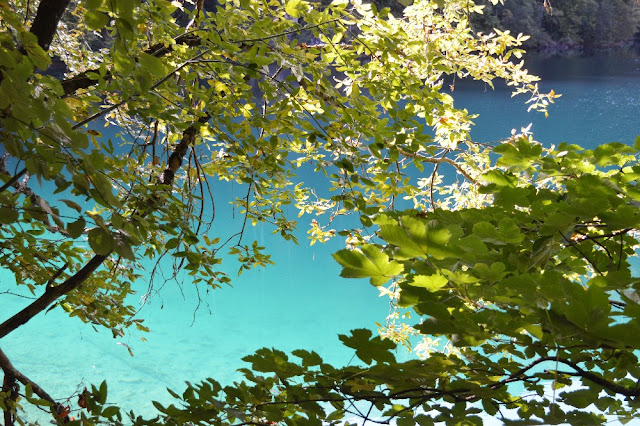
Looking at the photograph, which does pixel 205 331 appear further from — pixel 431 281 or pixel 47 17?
pixel 431 281

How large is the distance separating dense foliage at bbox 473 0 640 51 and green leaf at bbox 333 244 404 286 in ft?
78.0

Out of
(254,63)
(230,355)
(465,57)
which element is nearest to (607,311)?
(254,63)

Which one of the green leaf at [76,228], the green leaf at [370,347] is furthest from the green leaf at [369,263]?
the green leaf at [76,228]

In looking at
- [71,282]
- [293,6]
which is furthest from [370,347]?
[71,282]

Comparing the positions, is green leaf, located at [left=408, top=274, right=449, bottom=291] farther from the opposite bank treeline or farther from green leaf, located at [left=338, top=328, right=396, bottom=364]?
the opposite bank treeline

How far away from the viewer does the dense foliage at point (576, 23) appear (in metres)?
22.8

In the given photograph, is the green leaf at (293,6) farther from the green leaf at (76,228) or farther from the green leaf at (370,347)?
the green leaf at (370,347)

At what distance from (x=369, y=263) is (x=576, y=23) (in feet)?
92.5

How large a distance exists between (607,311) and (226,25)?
4.85ft

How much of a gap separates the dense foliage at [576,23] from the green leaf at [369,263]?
78.0 ft

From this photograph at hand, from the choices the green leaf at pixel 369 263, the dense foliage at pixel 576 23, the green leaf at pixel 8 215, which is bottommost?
the green leaf at pixel 369 263

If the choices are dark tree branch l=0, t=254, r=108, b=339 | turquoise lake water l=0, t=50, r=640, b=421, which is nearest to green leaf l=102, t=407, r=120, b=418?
dark tree branch l=0, t=254, r=108, b=339

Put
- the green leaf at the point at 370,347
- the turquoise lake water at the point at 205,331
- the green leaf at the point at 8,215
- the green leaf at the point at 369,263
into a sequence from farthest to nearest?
the turquoise lake water at the point at 205,331 → the green leaf at the point at 8,215 → the green leaf at the point at 370,347 → the green leaf at the point at 369,263

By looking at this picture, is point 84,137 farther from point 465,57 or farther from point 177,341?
point 177,341
